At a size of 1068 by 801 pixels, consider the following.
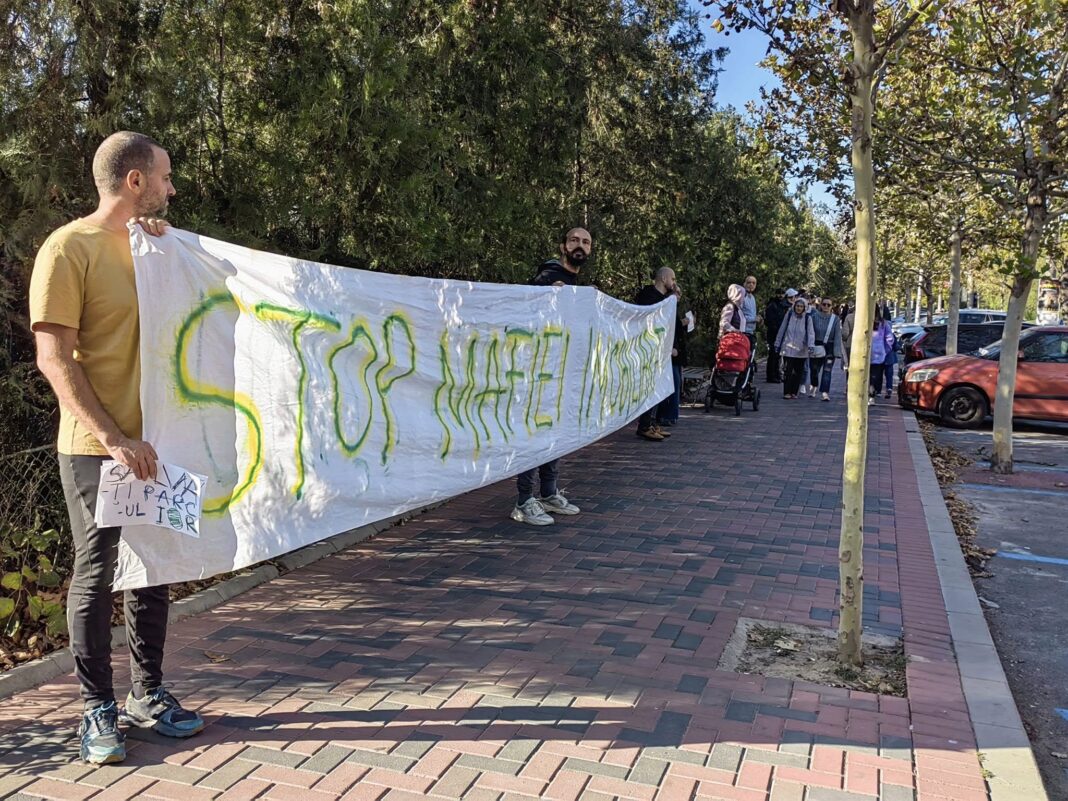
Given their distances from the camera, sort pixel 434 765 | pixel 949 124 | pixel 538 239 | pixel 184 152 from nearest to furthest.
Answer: pixel 434 765 → pixel 184 152 → pixel 538 239 → pixel 949 124

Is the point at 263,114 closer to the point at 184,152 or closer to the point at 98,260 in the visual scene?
the point at 184,152

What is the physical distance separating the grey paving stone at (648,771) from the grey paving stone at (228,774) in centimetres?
134

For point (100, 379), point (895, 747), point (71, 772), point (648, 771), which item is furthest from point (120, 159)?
point (895, 747)

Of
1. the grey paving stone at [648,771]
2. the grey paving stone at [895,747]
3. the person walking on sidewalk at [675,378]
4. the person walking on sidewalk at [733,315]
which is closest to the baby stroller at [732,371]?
the person walking on sidewalk at [733,315]

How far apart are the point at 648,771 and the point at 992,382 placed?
500 inches

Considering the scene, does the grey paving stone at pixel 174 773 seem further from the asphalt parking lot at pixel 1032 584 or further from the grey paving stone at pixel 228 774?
the asphalt parking lot at pixel 1032 584

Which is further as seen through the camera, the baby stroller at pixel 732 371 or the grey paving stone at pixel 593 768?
the baby stroller at pixel 732 371

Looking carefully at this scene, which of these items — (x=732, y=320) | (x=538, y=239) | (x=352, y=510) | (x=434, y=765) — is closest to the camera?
(x=434, y=765)

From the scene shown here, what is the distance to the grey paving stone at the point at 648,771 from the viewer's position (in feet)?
10.4

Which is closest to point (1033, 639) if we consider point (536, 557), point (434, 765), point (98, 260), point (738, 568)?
point (738, 568)

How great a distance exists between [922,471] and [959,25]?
4386mm

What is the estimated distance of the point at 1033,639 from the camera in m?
5.20

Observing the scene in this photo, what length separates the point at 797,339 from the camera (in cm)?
1584

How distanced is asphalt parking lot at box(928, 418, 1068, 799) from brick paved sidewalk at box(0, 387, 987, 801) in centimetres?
40
